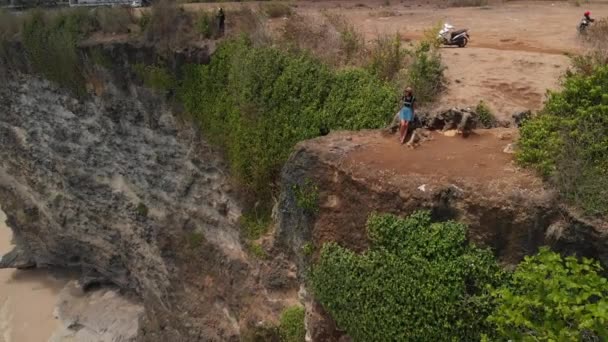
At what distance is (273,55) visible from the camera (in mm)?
13867

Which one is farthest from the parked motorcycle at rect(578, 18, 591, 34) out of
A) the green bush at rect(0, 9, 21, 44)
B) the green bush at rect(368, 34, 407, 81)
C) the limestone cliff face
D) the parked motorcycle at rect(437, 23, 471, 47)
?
the green bush at rect(0, 9, 21, 44)

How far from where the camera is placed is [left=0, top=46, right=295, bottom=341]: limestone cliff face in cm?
1425

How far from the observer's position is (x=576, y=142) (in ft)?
27.0

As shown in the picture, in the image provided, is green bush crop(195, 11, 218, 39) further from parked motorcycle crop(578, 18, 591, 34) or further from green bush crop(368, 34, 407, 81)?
parked motorcycle crop(578, 18, 591, 34)

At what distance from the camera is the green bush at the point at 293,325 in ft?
37.0

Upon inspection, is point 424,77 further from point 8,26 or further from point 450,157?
point 8,26

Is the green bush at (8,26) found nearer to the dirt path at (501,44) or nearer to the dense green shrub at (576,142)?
the dirt path at (501,44)

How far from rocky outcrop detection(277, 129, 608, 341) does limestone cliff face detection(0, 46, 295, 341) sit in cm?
238

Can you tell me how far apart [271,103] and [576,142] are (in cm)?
721

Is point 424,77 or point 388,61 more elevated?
point 388,61

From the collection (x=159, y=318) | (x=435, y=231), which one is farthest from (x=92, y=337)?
(x=435, y=231)

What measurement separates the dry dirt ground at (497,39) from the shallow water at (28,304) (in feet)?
39.7

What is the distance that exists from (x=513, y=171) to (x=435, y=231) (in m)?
1.68

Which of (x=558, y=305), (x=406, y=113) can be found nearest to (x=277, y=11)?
(x=406, y=113)
